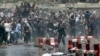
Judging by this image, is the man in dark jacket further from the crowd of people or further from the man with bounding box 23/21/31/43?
the man with bounding box 23/21/31/43

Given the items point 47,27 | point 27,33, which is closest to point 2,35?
point 27,33

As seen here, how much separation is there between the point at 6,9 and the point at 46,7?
163 inches

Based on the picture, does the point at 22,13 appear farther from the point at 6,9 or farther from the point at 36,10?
the point at 6,9

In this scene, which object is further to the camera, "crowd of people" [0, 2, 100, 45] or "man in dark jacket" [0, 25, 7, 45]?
"crowd of people" [0, 2, 100, 45]

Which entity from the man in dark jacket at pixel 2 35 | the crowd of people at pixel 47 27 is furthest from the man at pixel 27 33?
the man in dark jacket at pixel 2 35

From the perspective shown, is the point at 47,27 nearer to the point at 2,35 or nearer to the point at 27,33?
the point at 27,33

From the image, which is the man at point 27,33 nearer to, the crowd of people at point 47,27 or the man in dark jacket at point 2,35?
the crowd of people at point 47,27

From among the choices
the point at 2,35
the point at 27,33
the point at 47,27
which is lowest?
the point at 47,27

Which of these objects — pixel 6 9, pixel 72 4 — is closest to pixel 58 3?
pixel 72 4

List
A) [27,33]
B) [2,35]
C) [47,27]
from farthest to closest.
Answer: [47,27] → [27,33] → [2,35]

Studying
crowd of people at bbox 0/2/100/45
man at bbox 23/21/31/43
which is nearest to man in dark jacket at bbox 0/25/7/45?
crowd of people at bbox 0/2/100/45

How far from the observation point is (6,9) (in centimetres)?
5381

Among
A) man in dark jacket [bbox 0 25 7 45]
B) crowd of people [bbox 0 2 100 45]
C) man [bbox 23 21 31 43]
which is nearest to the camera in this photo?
man in dark jacket [bbox 0 25 7 45]

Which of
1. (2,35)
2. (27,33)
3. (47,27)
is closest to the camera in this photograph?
(2,35)
